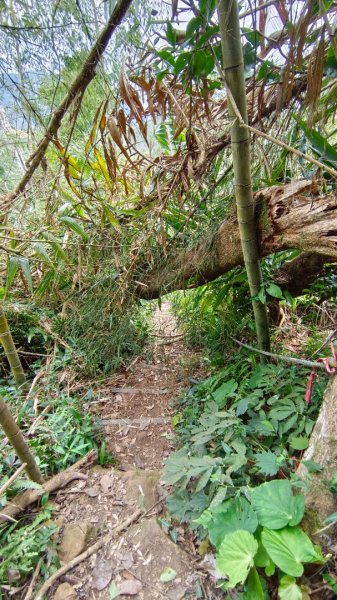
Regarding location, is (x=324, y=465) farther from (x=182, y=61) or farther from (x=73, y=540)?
(x=182, y=61)

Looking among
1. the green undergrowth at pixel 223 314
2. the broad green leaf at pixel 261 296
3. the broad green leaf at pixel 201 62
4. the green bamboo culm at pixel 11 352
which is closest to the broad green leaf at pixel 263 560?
the broad green leaf at pixel 261 296

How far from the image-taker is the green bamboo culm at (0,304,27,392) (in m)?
1.36

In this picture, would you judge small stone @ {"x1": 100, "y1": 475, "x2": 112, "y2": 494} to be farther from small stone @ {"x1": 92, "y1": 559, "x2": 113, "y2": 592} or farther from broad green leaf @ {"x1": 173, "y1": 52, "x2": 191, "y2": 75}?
broad green leaf @ {"x1": 173, "y1": 52, "x2": 191, "y2": 75}

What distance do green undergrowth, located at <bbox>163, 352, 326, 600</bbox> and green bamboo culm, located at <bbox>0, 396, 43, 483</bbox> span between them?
1.79 ft

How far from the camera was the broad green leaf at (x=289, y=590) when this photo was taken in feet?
1.94

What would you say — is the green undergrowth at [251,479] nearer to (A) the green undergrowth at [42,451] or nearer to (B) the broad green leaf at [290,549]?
(B) the broad green leaf at [290,549]

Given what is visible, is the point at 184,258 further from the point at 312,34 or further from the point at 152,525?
the point at 152,525

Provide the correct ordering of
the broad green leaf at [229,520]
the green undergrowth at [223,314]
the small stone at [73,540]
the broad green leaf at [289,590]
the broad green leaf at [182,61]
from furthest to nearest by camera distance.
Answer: the green undergrowth at [223,314]
the small stone at [73,540]
the broad green leaf at [182,61]
the broad green leaf at [229,520]
the broad green leaf at [289,590]

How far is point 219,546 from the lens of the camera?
0.67 metres

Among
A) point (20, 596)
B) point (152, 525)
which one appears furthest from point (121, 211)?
point (20, 596)

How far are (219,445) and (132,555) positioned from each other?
465 millimetres

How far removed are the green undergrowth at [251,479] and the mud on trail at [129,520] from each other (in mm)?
93

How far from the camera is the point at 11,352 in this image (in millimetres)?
1479

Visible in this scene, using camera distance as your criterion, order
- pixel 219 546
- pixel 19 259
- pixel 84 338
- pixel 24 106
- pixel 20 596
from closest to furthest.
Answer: pixel 219 546, pixel 20 596, pixel 19 259, pixel 24 106, pixel 84 338
